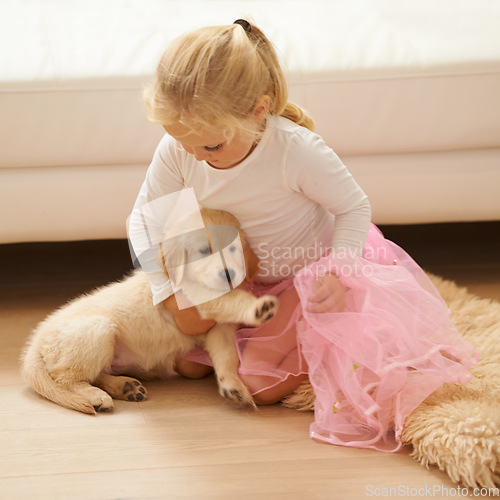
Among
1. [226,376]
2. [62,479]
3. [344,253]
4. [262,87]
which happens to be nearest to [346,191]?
[344,253]

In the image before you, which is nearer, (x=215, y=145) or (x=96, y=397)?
(x=215, y=145)

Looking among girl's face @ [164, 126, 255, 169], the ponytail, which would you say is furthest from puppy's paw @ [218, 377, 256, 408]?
the ponytail

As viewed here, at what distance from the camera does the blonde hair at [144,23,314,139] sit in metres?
1.07

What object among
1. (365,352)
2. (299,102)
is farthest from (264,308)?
(299,102)

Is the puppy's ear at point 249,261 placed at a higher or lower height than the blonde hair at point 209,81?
lower

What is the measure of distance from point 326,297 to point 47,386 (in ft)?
1.94

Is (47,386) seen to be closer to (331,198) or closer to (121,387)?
(121,387)

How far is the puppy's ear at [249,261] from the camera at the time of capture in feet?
4.35

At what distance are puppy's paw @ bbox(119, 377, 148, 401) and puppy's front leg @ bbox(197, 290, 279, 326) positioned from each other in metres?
0.20

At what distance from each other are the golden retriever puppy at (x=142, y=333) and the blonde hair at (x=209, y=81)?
267 millimetres

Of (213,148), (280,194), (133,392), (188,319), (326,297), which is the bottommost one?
(133,392)

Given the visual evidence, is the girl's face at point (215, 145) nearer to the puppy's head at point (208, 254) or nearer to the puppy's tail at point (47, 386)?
the puppy's head at point (208, 254)

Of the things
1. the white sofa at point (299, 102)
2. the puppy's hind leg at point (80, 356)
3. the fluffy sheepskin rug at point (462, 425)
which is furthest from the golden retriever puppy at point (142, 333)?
the white sofa at point (299, 102)

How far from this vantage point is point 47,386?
128 cm
